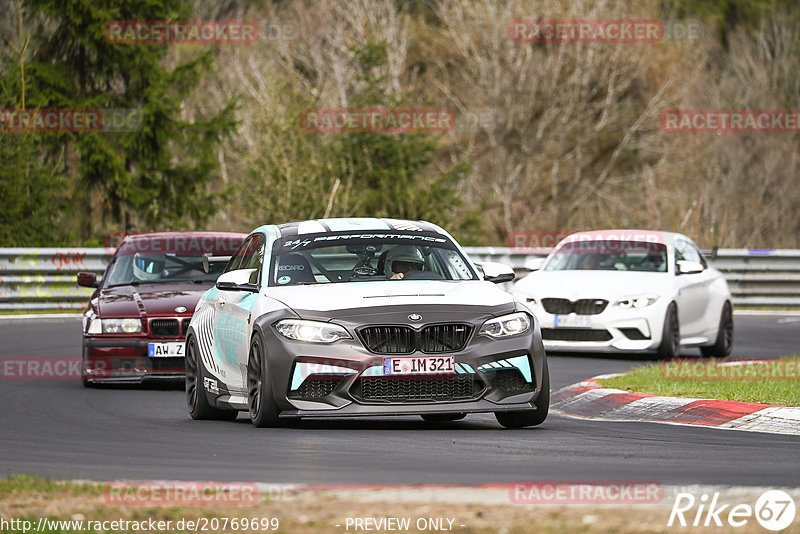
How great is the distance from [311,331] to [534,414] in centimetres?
173

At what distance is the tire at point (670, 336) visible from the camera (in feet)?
61.0

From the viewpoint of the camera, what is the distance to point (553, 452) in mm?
9422

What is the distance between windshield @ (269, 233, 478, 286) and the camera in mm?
11641

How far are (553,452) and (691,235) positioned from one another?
26.0 meters

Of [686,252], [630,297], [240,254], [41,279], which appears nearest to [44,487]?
[240,254]

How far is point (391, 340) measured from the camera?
10.5m

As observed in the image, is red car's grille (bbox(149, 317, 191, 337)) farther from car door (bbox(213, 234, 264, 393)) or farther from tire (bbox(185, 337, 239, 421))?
car door (bbox(213, 234, 264, 393))

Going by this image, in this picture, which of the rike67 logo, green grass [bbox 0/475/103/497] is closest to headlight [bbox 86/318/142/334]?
green grass [bbox 0/475/103/497]

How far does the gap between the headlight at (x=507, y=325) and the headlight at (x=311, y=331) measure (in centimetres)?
97

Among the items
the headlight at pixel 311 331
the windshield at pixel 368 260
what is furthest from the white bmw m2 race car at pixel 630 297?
the headlight at pixel 311 331

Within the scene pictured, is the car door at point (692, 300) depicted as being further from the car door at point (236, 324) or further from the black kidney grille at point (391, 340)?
the black kidney grille at point (391, 340)

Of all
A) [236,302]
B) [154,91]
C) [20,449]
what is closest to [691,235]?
[154,91]

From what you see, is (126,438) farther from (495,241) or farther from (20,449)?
(495,241)

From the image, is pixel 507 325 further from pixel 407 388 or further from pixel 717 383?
pixel 717 383
